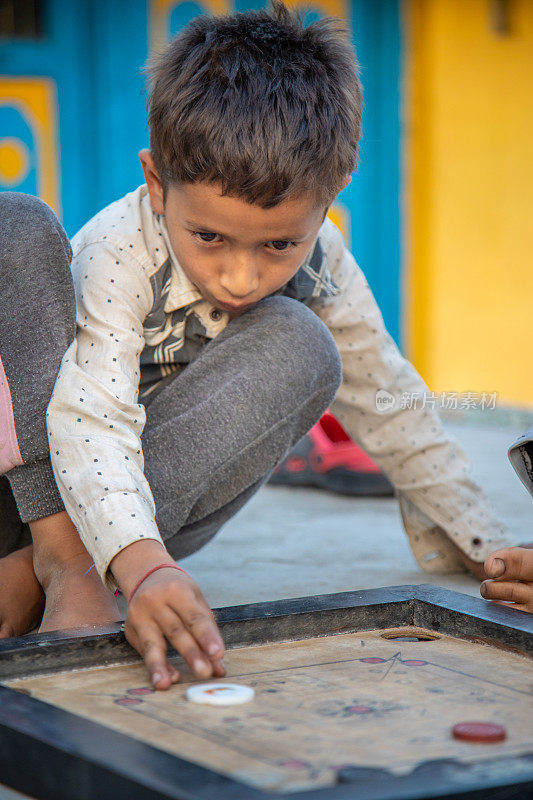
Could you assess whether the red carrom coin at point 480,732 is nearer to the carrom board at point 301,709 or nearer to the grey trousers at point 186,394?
the carrom board at point 301,709

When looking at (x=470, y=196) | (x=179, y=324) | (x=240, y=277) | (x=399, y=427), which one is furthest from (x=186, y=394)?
(x=470, y=196)

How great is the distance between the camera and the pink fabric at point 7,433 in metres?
1.25

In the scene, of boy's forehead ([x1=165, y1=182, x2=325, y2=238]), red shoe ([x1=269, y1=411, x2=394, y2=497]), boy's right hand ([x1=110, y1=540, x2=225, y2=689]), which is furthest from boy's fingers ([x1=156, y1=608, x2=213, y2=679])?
red shoe ([x1=269, y1=411, x2=394, y2=497])

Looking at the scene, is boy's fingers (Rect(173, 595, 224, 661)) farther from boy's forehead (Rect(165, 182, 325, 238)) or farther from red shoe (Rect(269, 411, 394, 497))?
red shoe (Rect(269, 411, 394, 497))

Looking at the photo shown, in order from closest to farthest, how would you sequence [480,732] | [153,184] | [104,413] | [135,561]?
[480,732] < [135,561] < [104,413] < [153,184]

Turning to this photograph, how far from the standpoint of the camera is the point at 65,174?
374cm

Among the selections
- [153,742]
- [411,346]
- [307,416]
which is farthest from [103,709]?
[411,346]

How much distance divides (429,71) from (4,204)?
312cm

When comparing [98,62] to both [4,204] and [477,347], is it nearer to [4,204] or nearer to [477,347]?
[477,347]

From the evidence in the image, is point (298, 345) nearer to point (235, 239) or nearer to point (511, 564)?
point (235, 239)

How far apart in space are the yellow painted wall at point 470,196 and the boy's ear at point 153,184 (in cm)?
293

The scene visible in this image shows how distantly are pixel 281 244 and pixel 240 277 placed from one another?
0.07 meters

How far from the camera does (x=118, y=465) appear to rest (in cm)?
113

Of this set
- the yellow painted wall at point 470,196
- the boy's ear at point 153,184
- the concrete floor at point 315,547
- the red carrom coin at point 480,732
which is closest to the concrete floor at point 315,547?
the concrete floor at point 315,547
